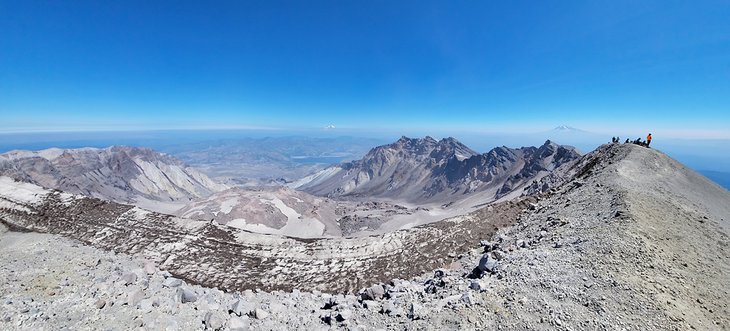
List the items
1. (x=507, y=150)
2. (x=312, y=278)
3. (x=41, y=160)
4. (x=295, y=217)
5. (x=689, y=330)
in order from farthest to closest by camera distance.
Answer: (x=507, y=150)
(x=41, y=160)
(x=295, y=217)
(x=312, y=278)
(x=689, y=330)

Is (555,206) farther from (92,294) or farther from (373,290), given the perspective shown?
(92,294)

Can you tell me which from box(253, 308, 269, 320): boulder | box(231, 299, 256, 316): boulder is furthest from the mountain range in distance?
box(253, 308, 269, 320): boulder

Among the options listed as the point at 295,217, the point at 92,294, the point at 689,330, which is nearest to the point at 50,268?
the point at 92,294

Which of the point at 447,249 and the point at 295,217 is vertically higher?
the point at 447,249

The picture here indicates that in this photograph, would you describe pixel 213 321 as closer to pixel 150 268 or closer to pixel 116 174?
pixel 150 268

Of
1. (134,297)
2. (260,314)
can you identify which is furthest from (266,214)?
(260,314)

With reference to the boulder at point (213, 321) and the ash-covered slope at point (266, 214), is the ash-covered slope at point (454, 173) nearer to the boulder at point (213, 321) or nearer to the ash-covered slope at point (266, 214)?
the ash-covered slope at point (266, 214)

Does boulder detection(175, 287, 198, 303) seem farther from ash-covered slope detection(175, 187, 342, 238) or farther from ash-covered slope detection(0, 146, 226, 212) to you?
ash-covered slope detection(0, 146, 226, 212)
